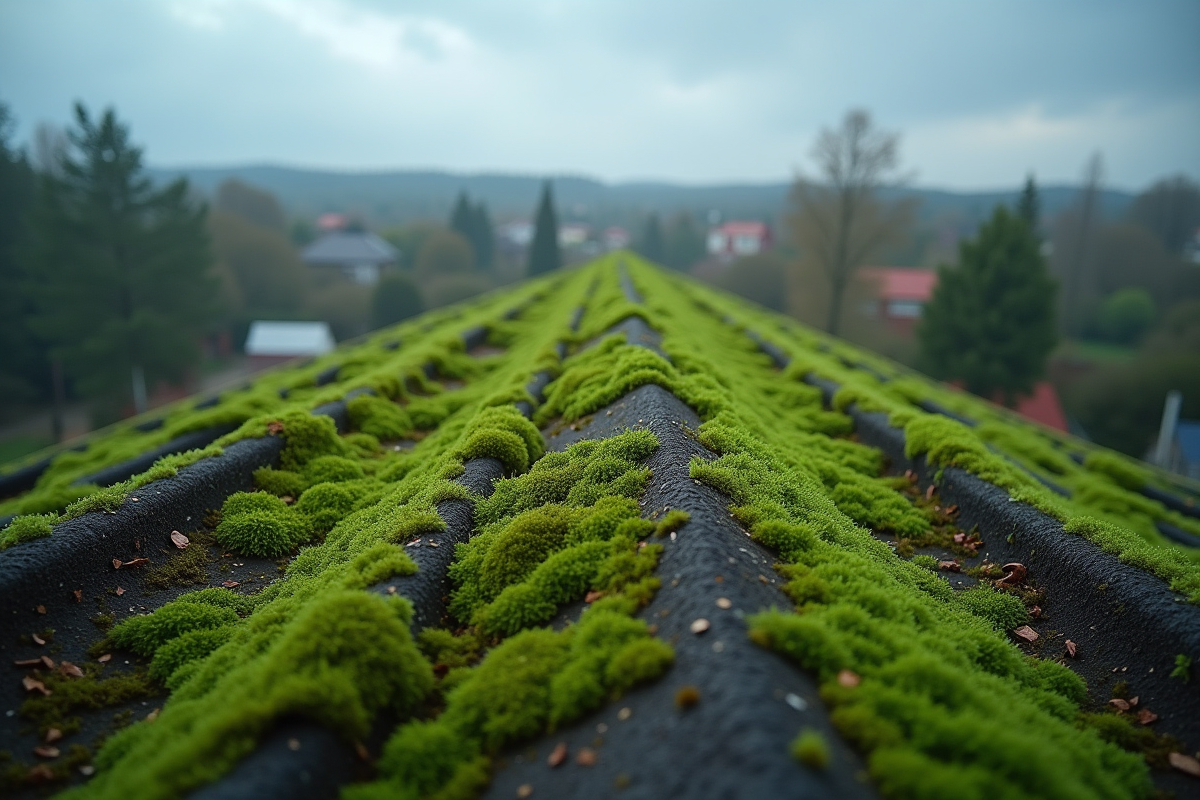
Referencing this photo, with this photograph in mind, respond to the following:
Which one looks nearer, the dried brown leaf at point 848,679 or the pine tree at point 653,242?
the dried brown leaf at point 848,679

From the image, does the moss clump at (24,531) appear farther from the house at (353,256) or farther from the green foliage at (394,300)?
the house at (353,256)

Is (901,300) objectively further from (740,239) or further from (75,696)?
(75,696)

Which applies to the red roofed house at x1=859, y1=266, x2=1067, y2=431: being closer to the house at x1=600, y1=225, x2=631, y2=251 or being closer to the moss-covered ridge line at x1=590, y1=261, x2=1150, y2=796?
the moss-covered ridge line at x1=590, y1=261, x2=1150, y2=796

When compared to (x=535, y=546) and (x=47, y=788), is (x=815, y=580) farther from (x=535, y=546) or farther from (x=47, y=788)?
(x=47, y=788)

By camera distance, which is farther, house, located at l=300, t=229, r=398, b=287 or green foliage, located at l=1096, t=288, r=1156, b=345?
house, located at l=300, t=229, r=398, b=287

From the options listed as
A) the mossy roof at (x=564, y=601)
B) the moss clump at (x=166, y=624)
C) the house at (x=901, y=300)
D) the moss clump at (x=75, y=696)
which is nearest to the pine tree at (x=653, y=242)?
the house at (x=901, y=300)

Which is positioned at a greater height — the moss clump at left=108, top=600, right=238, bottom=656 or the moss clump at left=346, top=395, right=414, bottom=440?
the moss clump at left=346, top=395, right=414, bottom=440

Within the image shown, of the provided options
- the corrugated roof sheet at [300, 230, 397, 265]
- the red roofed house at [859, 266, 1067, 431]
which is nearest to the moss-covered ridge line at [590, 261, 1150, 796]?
the red roofed house at [859, 266, 1067, 431]
